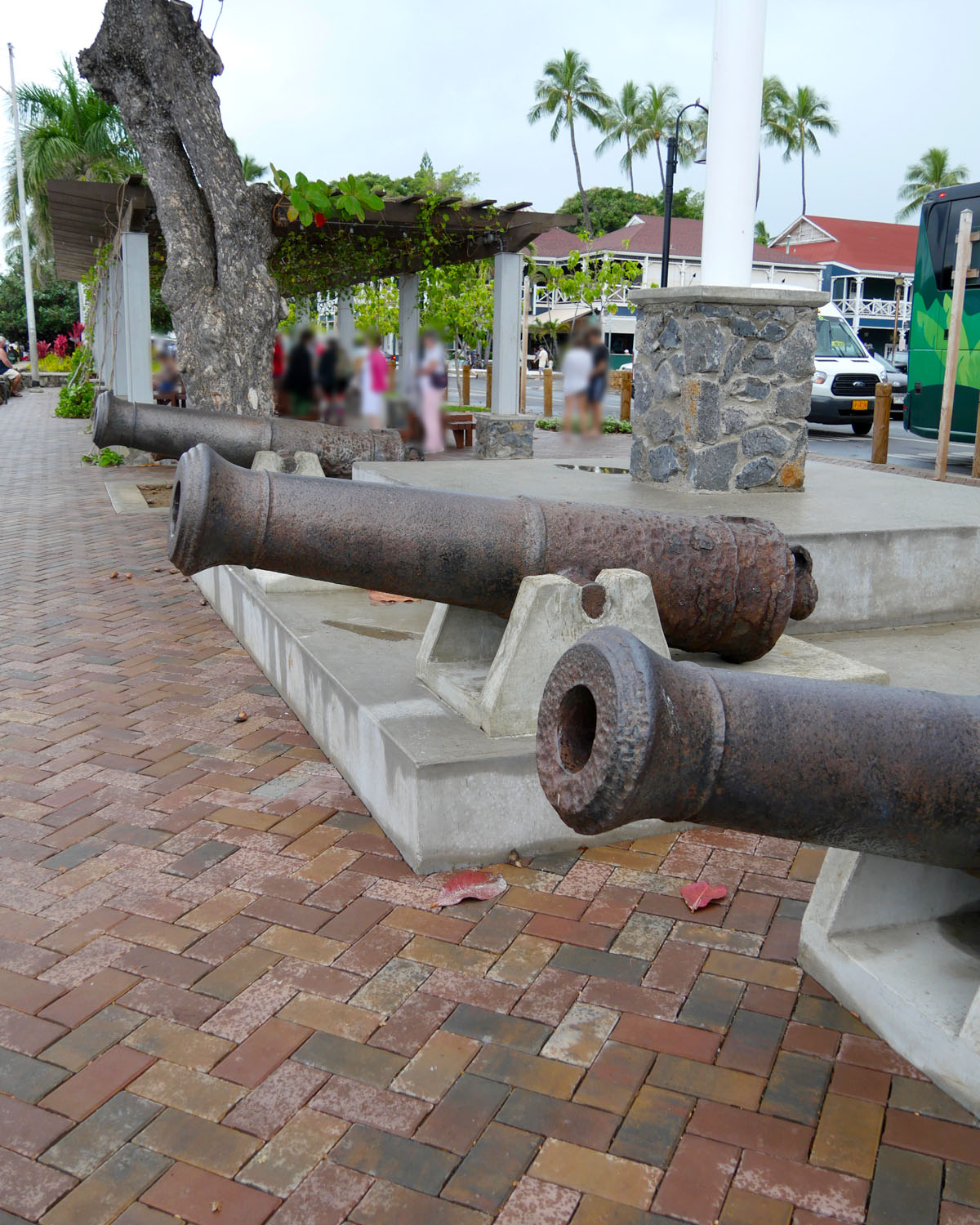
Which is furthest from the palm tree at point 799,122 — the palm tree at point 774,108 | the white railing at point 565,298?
the white railing at point 565,298

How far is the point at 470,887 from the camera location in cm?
317

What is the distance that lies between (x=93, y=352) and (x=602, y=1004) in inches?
811

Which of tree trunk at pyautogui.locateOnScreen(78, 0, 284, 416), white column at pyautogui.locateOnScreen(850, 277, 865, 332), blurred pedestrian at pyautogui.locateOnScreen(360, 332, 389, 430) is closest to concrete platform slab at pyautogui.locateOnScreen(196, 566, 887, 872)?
tree trunk at pyautogui.locateOnScreen(78, 0, 284, 416)

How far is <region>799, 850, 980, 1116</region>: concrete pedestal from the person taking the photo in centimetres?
239

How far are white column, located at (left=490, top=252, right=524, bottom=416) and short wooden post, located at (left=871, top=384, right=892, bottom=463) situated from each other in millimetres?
4568

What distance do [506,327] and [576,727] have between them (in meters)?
13.5

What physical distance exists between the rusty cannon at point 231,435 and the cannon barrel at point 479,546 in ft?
12.0

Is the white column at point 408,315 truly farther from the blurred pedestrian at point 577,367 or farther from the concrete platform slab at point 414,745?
the concrete platform slab at point 414,745

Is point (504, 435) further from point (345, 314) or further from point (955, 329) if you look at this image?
point (345, 314)

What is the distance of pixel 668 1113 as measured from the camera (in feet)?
7.38

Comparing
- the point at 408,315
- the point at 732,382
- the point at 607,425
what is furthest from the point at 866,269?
the point at 732,382

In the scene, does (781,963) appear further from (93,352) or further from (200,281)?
(93,352)

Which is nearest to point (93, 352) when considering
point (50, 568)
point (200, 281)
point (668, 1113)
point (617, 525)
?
point (200, 281)

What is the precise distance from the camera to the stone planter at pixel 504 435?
46.9 feet
